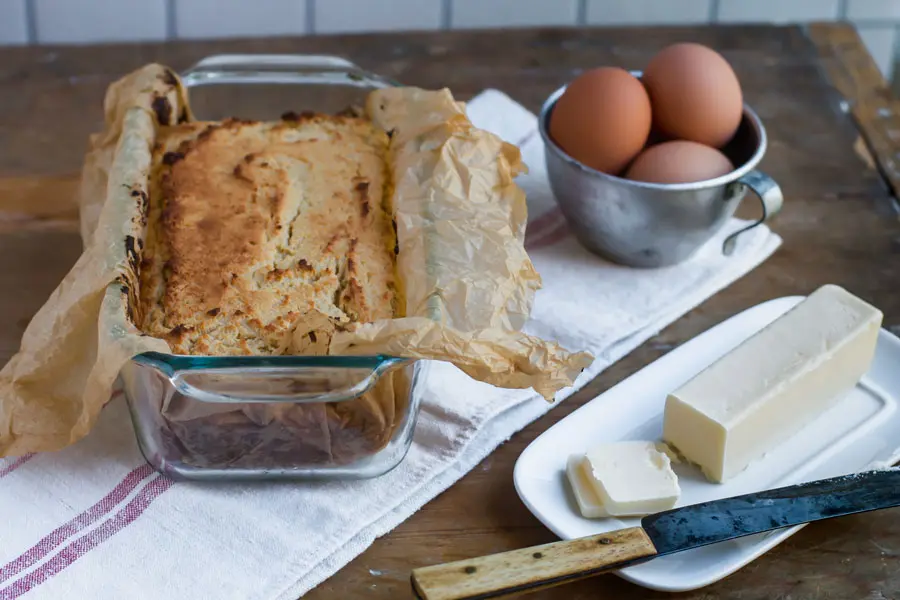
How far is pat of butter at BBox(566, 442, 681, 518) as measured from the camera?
95cm

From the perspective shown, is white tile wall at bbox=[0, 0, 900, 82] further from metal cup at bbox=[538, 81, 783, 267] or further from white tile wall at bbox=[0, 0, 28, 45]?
metal cup at bbox=[538, 81, 783, 267]

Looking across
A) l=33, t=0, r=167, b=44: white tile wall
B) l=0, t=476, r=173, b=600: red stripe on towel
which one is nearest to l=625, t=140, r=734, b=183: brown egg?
l=0, t=476, r=173, b=600: red stripe on towel

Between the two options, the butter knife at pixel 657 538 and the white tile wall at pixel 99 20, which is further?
the white tile wall at pixel 99 20

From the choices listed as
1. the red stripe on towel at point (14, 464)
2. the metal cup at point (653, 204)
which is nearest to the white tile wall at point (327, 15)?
the metal cup at point (653, 204)

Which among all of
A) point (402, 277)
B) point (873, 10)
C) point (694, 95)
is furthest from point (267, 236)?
point (873, 10)

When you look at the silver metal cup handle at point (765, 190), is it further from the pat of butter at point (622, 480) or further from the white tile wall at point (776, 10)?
the white tile wall at point (776, 10)

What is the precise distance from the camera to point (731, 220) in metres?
1.37

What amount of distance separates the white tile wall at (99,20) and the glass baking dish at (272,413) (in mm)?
1183

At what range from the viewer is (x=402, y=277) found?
1.05 meters

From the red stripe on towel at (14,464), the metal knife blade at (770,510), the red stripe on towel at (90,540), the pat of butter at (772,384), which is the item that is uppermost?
the pat of butter at (772,384)

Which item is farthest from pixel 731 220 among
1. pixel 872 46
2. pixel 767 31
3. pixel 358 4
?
pixel 872 46

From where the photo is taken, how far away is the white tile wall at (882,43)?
2.19 m

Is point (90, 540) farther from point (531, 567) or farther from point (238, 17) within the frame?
point (238, 17)

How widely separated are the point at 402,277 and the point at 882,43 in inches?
63.6
